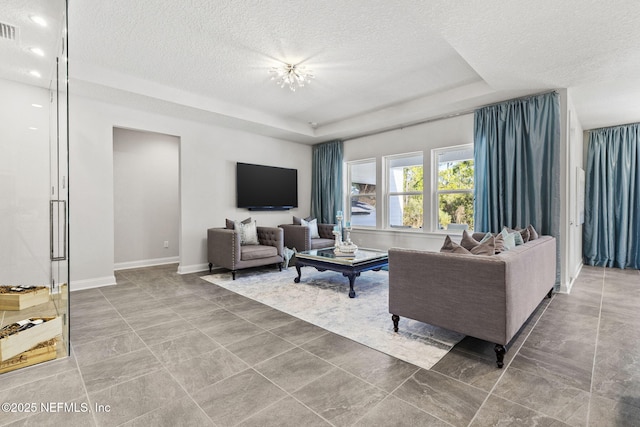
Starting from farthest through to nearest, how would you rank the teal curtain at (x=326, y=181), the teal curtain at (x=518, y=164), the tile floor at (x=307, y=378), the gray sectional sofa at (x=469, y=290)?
the teal curtain at (x=326, y=181) < the teal curtain at (x=518, y=164) < the gray sectional sofa at (x=469, y=290) < the tile floor at (x=307, y=378)

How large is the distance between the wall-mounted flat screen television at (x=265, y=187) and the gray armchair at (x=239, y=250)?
0.78 metres

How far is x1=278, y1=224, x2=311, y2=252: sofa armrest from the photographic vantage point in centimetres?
536

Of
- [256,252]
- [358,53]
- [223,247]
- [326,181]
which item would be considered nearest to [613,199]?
[326,181]

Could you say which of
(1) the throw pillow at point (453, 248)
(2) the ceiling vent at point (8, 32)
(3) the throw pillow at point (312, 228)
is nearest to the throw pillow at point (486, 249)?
(1) the throw pillow at point (453, 248)

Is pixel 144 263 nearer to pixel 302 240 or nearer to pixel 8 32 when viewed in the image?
pixel 302 240

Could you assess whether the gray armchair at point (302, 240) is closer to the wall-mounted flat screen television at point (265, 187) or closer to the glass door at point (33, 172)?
the wall-mounted flat screen television at point (265, 187)

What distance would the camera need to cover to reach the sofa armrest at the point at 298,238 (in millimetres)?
5355

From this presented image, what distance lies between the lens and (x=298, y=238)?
5.44 metres

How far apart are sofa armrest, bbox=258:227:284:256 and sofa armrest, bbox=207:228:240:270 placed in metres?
0.74

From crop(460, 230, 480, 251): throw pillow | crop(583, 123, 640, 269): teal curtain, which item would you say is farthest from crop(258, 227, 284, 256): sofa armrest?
crop(583, 123, 640, 269): teal curtain

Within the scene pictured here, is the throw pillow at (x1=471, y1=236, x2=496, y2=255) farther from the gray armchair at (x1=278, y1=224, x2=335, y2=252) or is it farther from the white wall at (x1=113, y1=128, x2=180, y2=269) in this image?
the white wall at (x1=113, y1=128, x2=180, y2=269)

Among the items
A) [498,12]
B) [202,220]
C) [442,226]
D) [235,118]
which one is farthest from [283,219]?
[498,12]

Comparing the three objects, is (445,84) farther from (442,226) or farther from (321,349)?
(321,349)

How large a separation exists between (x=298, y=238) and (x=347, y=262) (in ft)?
6.63
